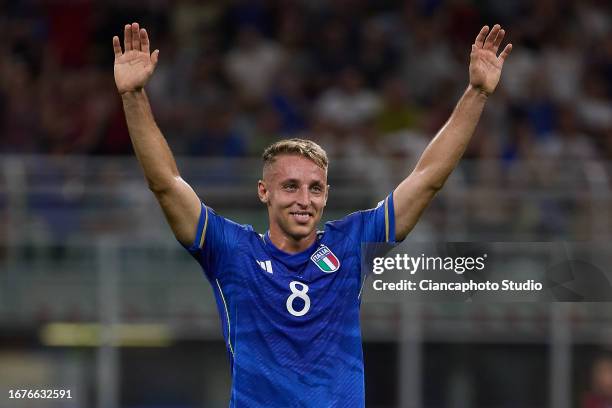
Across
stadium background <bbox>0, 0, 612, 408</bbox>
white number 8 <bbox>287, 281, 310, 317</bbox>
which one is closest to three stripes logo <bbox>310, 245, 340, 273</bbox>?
white number 8 <bbox>287, 281, 310, 317</bbox>

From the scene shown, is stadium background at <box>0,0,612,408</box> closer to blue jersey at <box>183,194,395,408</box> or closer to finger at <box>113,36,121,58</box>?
blue jersey at <box>183,194,395,408</box>

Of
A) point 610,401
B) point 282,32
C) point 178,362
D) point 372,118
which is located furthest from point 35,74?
point 610,401

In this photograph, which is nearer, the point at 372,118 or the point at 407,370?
the point at 407,370

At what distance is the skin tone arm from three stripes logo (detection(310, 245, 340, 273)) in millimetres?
288

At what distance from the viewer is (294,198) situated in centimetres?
512

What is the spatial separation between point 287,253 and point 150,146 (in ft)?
2.30

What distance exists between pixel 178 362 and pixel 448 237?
2.34m

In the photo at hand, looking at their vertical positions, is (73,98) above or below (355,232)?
above

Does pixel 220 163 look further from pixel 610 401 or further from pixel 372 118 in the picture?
pixel 610 401

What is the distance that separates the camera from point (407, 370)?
33.0 feet

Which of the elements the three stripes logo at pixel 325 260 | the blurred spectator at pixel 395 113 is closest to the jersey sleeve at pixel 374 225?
the three stripes logo at pixel 325 260

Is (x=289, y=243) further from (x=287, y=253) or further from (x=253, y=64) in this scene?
(x=253, y=64)

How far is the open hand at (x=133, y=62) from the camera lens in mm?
5125

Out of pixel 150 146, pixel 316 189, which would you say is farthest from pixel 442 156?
pixel 150 146
